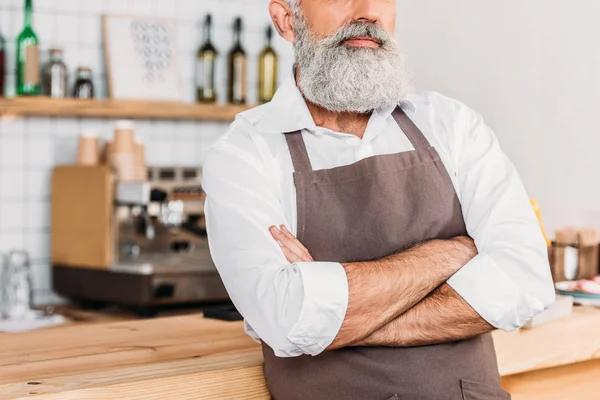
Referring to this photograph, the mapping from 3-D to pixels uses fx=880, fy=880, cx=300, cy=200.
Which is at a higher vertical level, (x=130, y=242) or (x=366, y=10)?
(x=366, y=10)

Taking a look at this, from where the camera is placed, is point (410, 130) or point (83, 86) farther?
point (83, 86)

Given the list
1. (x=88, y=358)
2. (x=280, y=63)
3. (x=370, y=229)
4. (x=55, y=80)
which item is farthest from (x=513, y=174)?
(x=280, y=63)

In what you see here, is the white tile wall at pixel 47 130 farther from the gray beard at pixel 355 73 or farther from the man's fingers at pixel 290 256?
the man's fingers at pixel 290 256

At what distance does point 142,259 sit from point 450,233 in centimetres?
200

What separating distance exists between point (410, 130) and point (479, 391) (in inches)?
21.1

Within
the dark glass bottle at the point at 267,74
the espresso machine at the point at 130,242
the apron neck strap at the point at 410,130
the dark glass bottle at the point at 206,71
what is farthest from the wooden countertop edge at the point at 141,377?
the dark glass bottle at the point at 267,74

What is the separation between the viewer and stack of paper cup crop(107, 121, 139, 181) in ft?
12.0

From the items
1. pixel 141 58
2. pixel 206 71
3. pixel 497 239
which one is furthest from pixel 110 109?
pixel 497 239

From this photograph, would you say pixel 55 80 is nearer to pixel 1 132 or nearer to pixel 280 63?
pixel 1 132

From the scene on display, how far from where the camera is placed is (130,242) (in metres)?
3.48

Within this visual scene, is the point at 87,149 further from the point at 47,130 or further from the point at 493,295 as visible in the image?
the point at 493,295

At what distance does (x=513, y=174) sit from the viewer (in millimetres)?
1745

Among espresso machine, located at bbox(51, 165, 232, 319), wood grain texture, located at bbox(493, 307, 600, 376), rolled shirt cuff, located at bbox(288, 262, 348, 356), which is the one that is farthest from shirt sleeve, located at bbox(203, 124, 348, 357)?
espresso machine, located at bbox(51, 165, 232, 319)

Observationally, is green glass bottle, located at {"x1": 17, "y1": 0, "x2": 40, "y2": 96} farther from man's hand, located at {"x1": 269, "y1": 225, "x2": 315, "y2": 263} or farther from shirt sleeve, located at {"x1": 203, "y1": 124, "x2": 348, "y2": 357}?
man's hand, located at {"x1": 269, "y1": 225, "x2": 315, "y2": 263}
